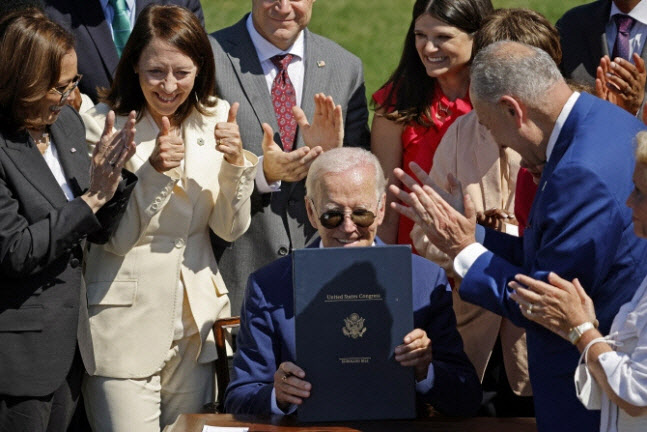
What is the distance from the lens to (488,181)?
17.0 feet

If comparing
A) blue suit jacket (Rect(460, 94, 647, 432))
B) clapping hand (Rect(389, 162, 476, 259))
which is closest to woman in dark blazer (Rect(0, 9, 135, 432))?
clapping hand (Rect(389, 162, 476, 259))

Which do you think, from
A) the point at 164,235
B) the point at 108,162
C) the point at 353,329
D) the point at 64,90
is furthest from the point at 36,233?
the point at 353,329

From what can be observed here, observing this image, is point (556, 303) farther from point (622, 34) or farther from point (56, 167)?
point (622, 34)

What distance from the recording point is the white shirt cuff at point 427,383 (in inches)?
164

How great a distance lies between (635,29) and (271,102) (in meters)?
1.93

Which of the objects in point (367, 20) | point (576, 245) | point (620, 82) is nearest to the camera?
point (576, 245)

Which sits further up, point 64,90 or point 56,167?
point 64,90

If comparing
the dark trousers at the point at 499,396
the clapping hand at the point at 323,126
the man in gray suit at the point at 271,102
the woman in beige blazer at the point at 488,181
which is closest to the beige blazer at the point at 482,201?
the woman in beige blazer at the point at 488,181

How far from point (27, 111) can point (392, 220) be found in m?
1.89

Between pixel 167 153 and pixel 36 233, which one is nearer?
pixel 36 233

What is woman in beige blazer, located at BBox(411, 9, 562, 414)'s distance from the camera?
16.7ft

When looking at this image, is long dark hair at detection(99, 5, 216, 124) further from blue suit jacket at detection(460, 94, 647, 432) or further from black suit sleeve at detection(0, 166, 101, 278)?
blue suit jacket at detection(460, 94, 647, 432)

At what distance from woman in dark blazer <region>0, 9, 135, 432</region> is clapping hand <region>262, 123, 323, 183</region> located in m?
0.79

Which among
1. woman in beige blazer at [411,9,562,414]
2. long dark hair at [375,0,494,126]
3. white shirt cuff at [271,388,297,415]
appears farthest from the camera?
long dark hair at [375,0,494,126]
